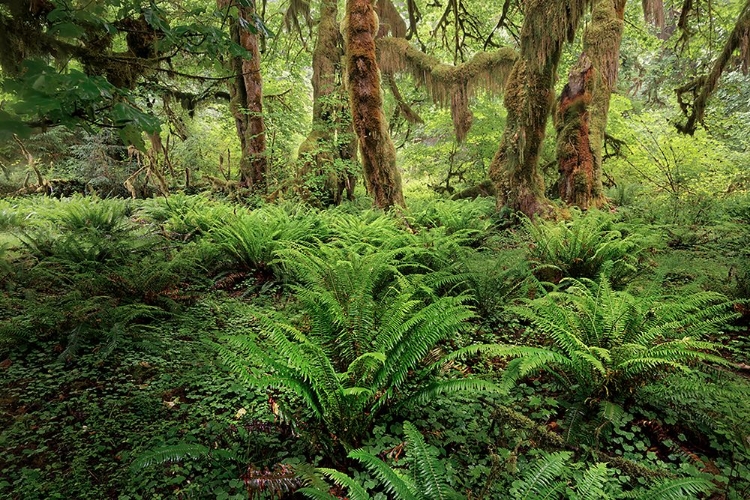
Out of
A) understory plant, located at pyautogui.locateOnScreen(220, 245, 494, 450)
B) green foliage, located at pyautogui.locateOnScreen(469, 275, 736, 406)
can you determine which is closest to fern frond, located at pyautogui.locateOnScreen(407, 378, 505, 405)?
understory plant, located at pyautogui.locateOnScreen(220, 245, 494, 450)

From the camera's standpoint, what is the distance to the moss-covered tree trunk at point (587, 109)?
6023 mm

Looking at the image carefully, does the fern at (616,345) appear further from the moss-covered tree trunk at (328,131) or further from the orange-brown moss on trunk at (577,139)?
the moss-covered tree trunk at (328,131)

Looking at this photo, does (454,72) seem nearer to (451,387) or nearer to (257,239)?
(257,239)

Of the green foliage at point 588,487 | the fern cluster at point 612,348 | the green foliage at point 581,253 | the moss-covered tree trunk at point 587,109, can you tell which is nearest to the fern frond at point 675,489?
the green foliage at point 588,487

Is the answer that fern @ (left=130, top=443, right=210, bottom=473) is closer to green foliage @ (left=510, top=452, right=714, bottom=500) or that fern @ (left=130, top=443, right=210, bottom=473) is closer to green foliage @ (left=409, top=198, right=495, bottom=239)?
green foliage @ (left=510, top=452, right=714, bottom=500)

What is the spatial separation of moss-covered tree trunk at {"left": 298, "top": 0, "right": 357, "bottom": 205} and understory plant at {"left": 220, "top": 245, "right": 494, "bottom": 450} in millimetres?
5112

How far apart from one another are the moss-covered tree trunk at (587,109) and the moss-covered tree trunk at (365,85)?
308 cm

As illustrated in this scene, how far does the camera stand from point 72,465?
157cm

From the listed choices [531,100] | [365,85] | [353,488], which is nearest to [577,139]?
[531,100]

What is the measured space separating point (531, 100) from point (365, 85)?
2.40m

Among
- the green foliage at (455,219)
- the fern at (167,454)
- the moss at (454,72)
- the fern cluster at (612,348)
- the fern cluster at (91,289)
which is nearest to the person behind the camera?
the fern at (167,454)

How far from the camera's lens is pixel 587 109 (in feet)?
19.9

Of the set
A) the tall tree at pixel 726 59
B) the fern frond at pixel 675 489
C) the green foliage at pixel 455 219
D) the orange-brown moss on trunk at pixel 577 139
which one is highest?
the tall tree at pixel 726 59

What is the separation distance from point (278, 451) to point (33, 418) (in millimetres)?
1276
